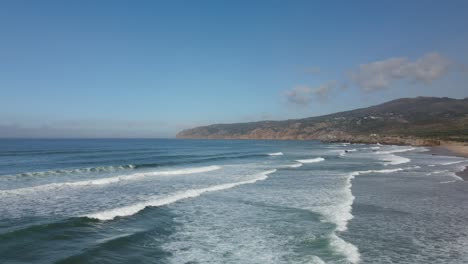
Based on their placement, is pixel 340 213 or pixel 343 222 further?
pixel 340 213

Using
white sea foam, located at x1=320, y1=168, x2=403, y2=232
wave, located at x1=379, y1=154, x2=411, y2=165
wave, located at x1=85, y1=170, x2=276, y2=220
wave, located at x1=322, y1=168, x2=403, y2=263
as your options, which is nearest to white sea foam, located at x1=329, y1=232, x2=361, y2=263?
wave, located at x1=322, y1=168, x2=403, y2=263

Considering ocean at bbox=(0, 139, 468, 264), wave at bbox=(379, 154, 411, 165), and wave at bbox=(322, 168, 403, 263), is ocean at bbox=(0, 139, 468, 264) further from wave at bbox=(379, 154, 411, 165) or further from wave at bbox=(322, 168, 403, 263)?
wave at bbox=(379, 154, 411, 165)

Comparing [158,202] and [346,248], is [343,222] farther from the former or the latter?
[158,202]

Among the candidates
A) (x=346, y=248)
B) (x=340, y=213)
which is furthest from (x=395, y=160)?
(x=346, y=248)

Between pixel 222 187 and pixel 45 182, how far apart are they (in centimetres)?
1300

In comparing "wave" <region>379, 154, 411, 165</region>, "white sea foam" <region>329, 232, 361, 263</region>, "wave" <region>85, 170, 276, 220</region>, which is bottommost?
"white sea foam" <region>329, 232, 361, 263</region>

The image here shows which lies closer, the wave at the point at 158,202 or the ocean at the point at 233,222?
the ocean at the point at 233,222

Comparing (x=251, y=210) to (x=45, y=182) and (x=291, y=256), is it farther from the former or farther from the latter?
(x=45, y=182)

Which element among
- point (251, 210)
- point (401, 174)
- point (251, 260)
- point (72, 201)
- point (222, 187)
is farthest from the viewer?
point (401, 174)

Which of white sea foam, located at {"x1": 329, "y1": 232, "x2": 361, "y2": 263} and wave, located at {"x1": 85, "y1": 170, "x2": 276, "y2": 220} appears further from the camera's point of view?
wave, located at {"x1": 85, "y1": 170, "x2": 276, "y2": 220}

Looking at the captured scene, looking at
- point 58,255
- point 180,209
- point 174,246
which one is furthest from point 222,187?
point 58,255

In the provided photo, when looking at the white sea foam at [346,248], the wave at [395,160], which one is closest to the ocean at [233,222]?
the white sea foam at [346,248]

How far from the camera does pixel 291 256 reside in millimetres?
11852

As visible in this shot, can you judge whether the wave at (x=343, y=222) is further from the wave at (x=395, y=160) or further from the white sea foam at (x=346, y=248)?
the wave at (x=395, y=160)
